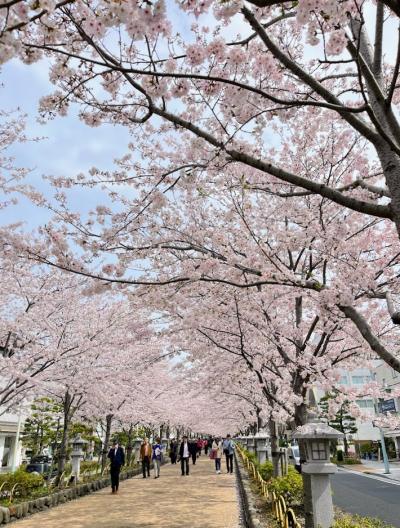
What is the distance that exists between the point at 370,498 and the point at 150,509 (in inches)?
375

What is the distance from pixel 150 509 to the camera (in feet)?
34.8

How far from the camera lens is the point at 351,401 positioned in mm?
9477

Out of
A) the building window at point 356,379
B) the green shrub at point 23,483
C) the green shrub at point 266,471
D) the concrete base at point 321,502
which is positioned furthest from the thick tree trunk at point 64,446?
the building window at point 356,379

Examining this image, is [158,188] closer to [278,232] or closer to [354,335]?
[278,232]

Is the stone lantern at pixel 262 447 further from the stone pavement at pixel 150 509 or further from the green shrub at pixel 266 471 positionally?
the green shrub at pixel 266 471

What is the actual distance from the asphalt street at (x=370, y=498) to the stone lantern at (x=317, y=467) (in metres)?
5.52

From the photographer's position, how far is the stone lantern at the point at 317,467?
21.3 ft

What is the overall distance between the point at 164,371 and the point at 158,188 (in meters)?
27.3

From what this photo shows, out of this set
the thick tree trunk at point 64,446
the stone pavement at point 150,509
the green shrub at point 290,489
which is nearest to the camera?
the stone pavement at point 150,509

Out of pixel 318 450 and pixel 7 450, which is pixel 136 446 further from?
pixel 318 450

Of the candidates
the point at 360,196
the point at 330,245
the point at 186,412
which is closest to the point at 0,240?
the point at 330,245

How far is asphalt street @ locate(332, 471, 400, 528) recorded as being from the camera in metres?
12.4

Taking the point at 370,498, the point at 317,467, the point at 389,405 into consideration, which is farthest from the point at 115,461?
the point at 389,405

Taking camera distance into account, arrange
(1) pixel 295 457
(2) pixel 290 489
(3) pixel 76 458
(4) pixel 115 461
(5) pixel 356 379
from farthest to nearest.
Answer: (5) pixel 356 379 → (1) pixel 295 457 → (3) pixel 76 458 → (4) pixel 115 461 → (2) pixel 290 489
